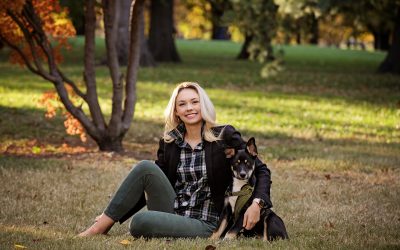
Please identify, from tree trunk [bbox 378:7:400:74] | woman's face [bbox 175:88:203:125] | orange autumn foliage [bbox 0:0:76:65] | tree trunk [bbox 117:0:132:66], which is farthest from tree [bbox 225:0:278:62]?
woman's face [bbox 175:88:203:125]

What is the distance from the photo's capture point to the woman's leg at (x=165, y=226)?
5.62 metres

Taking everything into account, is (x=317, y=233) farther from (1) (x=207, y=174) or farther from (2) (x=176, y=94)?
(2) (x=176, y=94)

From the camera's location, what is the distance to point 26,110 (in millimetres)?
15125

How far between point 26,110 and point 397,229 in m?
10.4

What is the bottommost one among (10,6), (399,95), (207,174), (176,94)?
(399,95)

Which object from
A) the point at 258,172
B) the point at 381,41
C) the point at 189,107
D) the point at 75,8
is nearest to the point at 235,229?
the point at 258,172

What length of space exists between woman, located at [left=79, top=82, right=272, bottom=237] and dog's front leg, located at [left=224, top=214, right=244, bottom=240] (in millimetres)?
252

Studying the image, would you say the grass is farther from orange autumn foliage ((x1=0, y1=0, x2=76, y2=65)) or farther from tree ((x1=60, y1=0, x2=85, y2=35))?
tree ((x1=60, y1=0, x2=85, y2=35))

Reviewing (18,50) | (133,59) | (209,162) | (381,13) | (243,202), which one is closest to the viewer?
(243,202)

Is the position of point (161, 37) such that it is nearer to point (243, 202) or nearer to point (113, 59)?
point (113, 59)

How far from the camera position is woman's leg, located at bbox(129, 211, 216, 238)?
5.62m

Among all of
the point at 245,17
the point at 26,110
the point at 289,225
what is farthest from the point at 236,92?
the point at 289,225

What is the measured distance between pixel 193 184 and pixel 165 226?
0.43 m

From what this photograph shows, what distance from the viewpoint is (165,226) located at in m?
5.64
